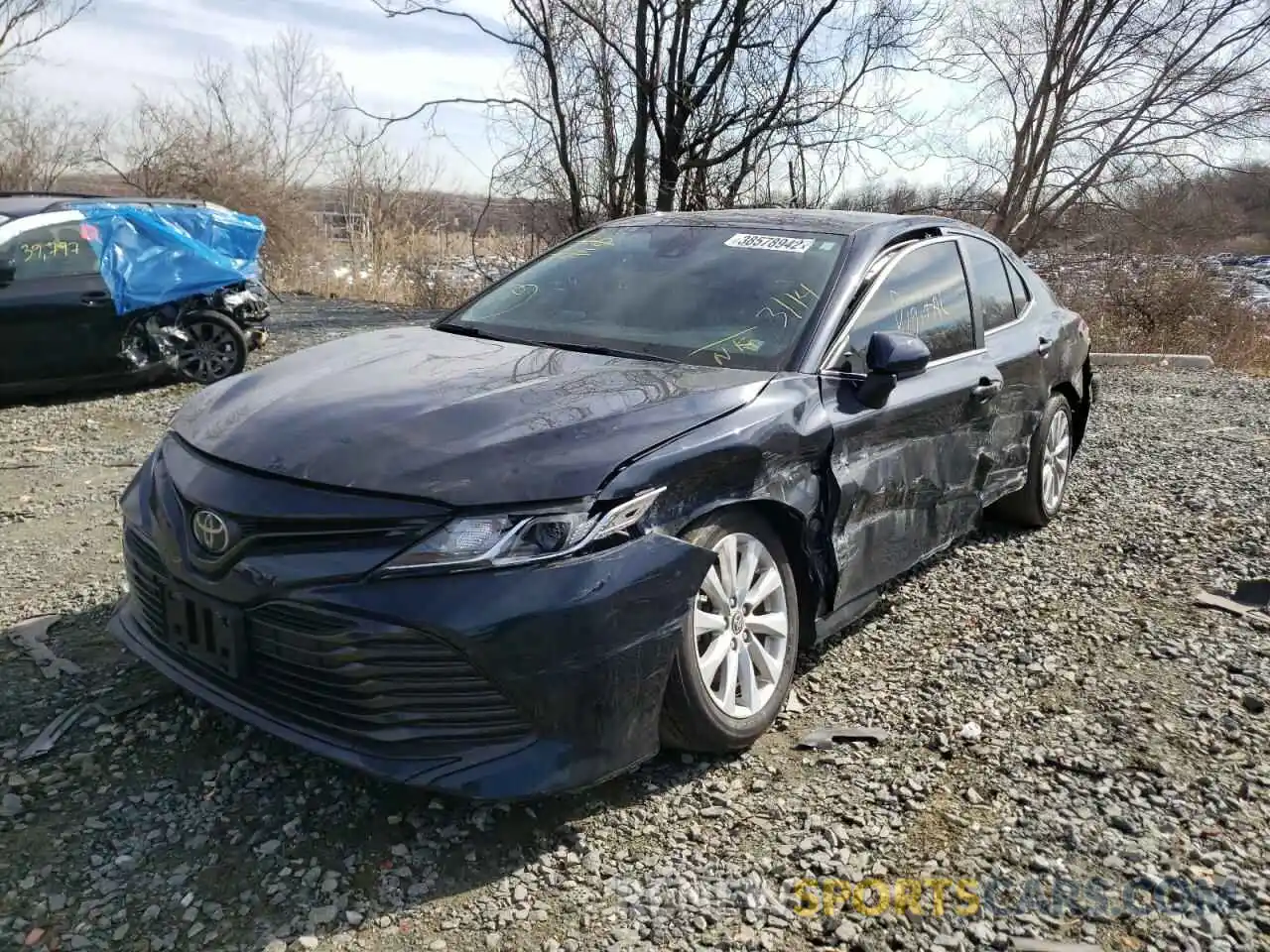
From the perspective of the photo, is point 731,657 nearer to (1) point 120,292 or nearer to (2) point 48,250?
(1) point 120,292

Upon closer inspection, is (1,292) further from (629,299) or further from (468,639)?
(468,639)

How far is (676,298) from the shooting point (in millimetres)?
3693

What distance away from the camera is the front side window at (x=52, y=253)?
7.61 m

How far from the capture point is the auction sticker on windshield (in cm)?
384

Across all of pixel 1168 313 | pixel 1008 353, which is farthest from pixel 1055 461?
pixel 1168 313

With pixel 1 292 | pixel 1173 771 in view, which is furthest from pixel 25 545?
pixel 1173 771

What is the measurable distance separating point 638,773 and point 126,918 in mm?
1368

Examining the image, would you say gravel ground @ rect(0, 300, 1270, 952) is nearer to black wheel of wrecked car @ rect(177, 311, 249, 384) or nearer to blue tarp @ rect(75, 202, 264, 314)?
blue tarp @ rect(75, 202, 264, 314)

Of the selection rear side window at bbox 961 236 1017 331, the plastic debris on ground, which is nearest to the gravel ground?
the plastic debris on ground

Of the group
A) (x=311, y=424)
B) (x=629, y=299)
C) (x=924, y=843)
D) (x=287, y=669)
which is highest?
(x=629, y=299)

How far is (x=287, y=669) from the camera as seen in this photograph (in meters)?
2.46

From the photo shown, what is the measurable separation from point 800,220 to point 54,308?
21.0ft

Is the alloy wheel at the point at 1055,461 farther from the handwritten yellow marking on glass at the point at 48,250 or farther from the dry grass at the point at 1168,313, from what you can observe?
the dry grass at the point at 1168,313

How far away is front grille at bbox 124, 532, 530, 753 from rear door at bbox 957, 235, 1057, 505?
9.58 ft
